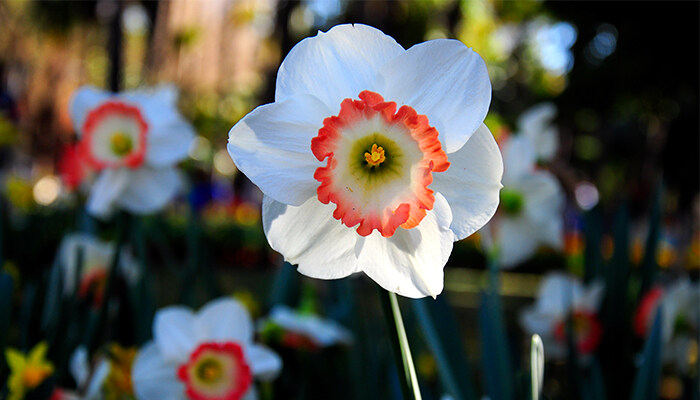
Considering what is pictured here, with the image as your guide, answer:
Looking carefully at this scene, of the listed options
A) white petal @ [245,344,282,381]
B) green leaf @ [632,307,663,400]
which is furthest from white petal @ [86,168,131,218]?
green leaf @ [632,307,663,400]

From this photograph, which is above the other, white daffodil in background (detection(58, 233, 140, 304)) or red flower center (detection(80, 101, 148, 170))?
red flower center (detection(80, 101, 148, 170))

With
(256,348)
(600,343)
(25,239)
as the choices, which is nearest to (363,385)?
(256,348)

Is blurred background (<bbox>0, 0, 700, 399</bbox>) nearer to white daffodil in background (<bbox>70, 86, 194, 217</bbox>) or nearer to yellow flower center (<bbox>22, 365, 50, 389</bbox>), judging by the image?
yellow flower center (<bbox>22, 365, 50, 389</bbox>)

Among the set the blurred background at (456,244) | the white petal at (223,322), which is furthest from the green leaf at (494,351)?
the white petal at (223,322)

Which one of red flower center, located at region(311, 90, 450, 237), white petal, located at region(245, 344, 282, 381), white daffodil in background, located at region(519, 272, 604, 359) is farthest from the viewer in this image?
white daffodil in background, located at region(519, 272, 604, 359)

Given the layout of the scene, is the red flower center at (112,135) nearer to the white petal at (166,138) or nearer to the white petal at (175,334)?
the white petal at (166,138)

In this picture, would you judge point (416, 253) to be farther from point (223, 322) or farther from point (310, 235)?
point (223, 322)

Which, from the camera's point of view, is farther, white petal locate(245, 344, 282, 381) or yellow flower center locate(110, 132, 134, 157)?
yellow flower center locate(110, 132, 134, 157)

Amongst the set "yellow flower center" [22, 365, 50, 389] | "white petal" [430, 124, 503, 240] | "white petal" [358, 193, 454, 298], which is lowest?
"yellow flower center" [22, 365, 50, 389]
